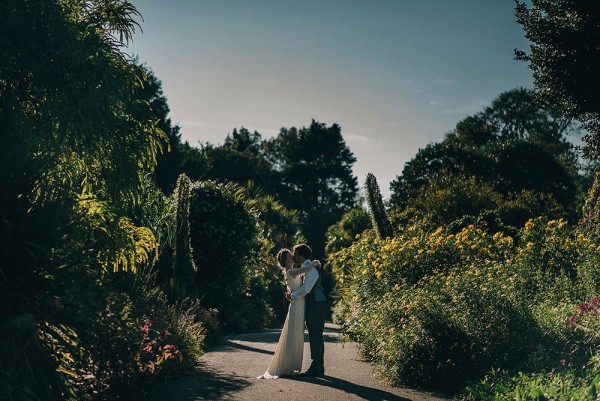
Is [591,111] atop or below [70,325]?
atop

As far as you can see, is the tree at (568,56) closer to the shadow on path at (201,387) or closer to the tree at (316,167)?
the shadow on path at (201,387)

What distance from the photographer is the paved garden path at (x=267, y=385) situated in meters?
7.38

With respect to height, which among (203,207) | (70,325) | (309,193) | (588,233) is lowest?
(70,325)

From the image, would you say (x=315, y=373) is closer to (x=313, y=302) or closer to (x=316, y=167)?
(x=313, y=302)

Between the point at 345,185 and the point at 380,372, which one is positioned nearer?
the point at 380,372

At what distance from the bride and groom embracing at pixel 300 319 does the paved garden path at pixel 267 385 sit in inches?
12.1

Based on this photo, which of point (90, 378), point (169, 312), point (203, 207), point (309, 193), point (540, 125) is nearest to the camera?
point (90, 378)

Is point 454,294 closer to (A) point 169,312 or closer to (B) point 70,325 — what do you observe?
(A) point 169,312

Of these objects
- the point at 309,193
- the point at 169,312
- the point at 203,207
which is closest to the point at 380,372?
the point at 169,312

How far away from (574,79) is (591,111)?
918 millimetres

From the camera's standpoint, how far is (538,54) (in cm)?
1627

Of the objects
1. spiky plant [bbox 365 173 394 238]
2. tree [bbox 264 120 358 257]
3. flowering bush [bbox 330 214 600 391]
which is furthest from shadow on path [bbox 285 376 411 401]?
tree [bbox 264 120 358 257]

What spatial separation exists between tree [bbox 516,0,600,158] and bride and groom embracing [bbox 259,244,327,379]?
9.85 m

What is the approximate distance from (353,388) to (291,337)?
1475mm
